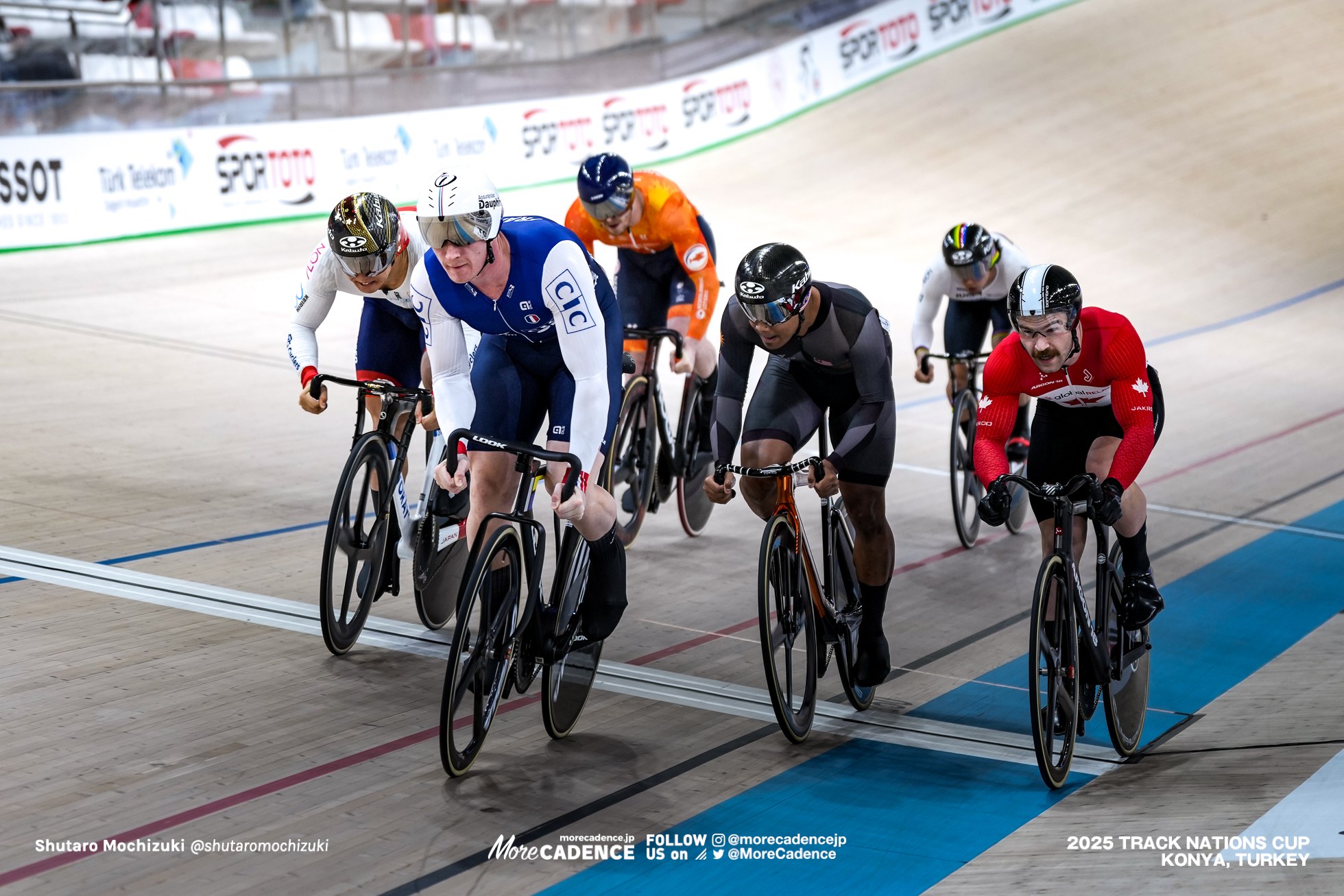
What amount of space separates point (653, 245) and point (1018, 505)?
1.89m

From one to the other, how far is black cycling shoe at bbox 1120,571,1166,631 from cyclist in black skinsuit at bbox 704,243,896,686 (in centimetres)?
64

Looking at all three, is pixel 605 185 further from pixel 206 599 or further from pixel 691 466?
pixel 206 599

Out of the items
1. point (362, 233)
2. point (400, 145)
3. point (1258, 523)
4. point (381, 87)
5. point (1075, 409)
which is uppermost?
point (381, 87)

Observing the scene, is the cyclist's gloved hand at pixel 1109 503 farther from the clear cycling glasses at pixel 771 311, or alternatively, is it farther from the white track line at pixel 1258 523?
the white track line at pixel 1258 523

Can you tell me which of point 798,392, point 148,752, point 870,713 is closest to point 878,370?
point 798,392

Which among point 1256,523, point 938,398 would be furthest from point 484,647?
point 938,398

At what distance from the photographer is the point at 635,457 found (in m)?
5.32

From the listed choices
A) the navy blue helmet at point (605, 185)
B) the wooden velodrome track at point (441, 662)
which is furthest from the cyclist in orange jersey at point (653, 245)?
the wooden velodrome track at point (441, 662)

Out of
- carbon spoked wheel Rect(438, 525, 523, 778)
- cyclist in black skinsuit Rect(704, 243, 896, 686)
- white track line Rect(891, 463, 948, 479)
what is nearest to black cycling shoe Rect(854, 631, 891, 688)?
cyclist in black skinsuit Rect(704, 243, 896, 686)

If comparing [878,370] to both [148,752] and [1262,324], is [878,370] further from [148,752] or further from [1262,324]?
[1262,324]

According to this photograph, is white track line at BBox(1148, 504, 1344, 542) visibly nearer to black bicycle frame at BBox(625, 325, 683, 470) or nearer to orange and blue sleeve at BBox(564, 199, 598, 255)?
black bicycle frame at BBox(625, 325, 683, 470)

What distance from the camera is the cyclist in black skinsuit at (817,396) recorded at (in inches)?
132

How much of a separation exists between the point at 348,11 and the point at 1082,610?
12.4 m

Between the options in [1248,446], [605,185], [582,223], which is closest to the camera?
[605,185]
